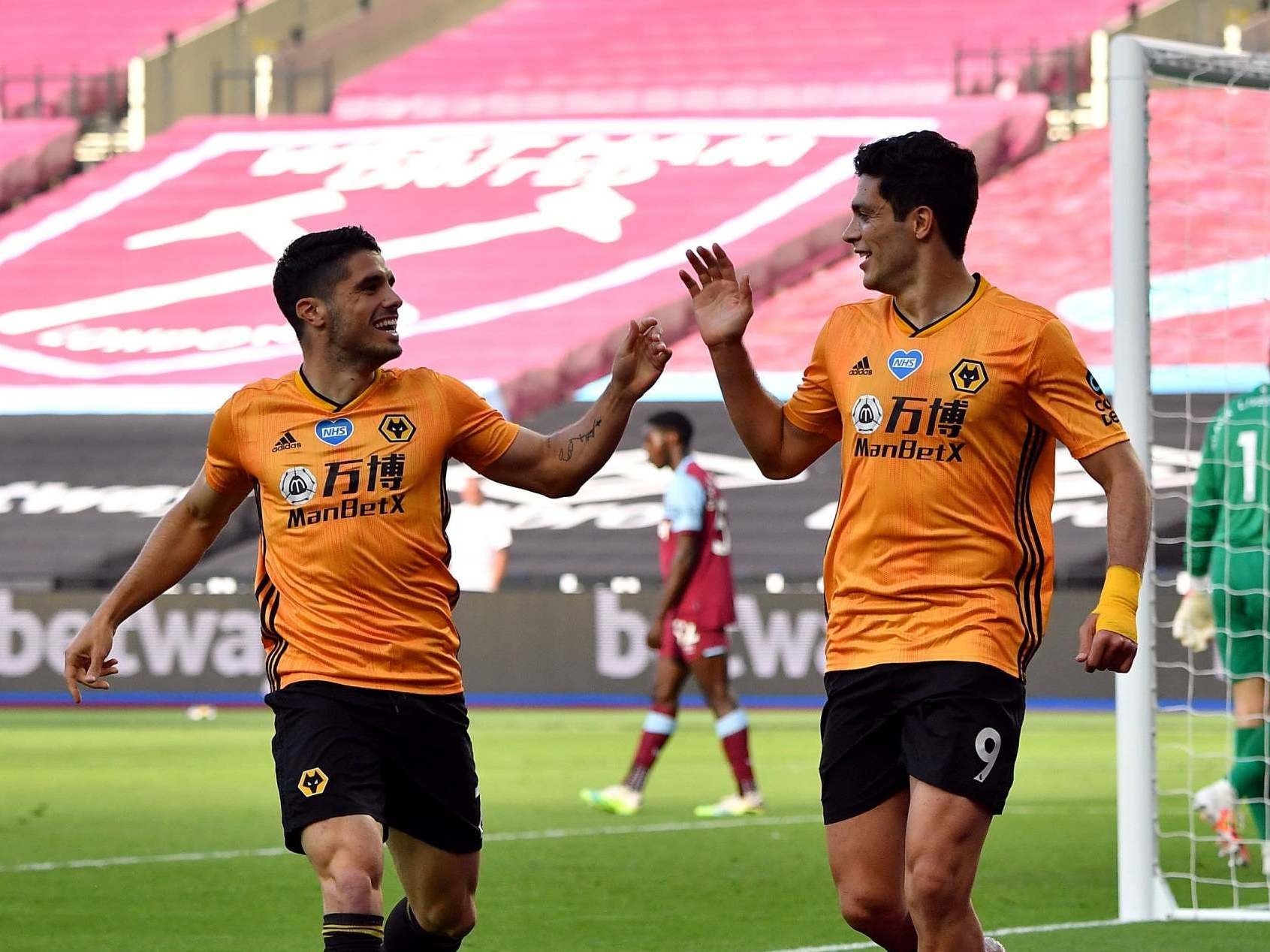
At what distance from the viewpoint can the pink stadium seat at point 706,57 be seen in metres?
27.7

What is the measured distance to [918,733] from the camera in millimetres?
4754

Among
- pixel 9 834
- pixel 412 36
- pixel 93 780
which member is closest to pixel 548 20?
Answer: pixel 412 36

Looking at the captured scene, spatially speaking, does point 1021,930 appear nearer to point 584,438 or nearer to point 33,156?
point 584,438

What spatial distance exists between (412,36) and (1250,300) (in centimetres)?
1363

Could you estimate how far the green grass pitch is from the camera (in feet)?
24.6

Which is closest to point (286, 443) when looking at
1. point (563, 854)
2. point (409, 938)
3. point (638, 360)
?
point (638, 360)

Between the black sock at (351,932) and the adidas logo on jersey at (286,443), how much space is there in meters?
1.12

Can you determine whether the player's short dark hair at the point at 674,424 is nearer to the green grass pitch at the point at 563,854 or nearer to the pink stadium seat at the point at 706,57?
the green grass pitch at the point at 563,854

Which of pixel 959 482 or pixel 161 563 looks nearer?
pixel 959 482

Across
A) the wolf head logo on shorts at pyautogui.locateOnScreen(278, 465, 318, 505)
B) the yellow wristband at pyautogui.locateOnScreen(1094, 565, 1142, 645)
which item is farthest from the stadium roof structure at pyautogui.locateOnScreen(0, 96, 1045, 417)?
the yellow wristband at pyautogui.locateOnScreen(1094, 565, 1142, 645)

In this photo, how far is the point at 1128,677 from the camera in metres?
7.66

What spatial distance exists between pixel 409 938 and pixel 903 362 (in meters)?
1.88

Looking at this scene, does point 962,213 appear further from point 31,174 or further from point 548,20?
point 548,20

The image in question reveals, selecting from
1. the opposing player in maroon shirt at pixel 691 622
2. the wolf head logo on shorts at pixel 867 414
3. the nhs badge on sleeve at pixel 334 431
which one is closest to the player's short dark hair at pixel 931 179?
the wolf head logo on shorts at pixel 867 414
